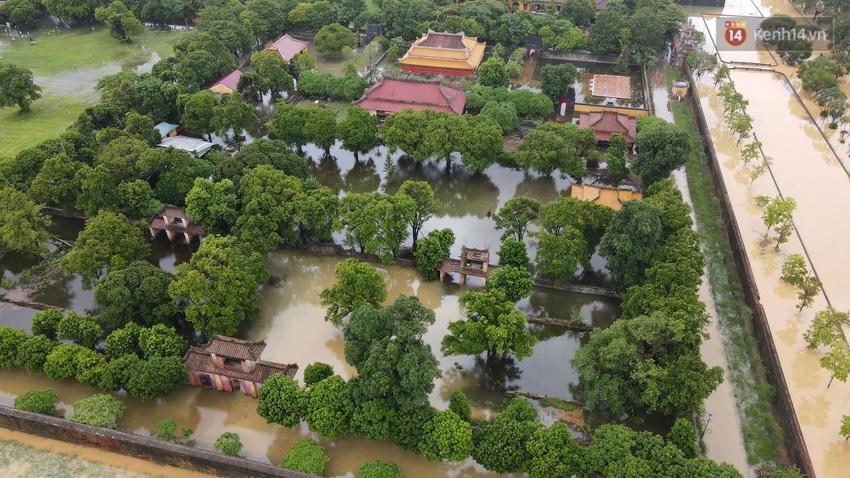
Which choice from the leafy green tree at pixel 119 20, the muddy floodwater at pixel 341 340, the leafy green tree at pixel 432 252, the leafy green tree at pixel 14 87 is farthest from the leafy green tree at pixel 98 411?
the leafy green tree at pixel 119 20

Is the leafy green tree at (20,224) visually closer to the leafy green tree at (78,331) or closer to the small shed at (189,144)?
the leafy green tree at (78,331)

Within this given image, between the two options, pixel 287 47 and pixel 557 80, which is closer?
pixel 557 80

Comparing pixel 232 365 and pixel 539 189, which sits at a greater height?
pixel 232 365

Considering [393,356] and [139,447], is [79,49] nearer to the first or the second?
[139,447]

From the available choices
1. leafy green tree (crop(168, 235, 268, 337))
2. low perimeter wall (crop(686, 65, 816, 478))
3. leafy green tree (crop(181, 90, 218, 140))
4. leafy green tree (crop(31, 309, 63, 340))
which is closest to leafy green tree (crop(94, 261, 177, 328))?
leafy green tree (crop(168, 235, 268, 337))

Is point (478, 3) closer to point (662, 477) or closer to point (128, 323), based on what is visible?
point (128, 323)

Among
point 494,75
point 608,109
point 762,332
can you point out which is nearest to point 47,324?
point 762,332
